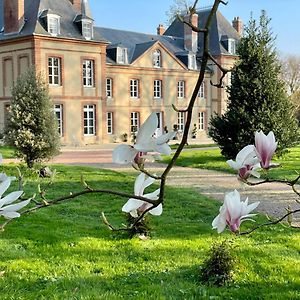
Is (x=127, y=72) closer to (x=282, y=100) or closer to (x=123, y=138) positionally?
(x=123, y=138)

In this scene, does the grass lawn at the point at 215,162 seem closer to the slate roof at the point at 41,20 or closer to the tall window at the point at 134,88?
the slate roof at the point at 41,20

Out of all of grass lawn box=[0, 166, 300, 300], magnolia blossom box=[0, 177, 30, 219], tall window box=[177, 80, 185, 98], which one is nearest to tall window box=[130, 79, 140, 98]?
tall window box=[177, 80, 185, 98]

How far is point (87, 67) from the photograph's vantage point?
29344 mm

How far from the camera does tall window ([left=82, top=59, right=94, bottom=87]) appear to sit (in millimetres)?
29250

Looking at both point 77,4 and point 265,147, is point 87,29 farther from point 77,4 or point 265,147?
point 265,147

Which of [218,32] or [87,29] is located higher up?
[218,32]

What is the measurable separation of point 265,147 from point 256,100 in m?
15.9

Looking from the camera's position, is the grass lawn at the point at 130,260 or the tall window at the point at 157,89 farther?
the tall window at the point at 157,89

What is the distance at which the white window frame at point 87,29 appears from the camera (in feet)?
94.5

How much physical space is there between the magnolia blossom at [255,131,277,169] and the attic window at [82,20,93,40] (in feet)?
93.8

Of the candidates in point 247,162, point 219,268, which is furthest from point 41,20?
point 247,162

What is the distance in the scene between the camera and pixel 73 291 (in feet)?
15.4

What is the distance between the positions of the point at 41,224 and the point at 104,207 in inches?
67.2

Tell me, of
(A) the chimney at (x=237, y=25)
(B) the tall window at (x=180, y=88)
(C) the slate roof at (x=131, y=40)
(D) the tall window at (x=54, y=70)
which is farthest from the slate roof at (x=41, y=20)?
(A) the chimney at (x=237, y=25)
